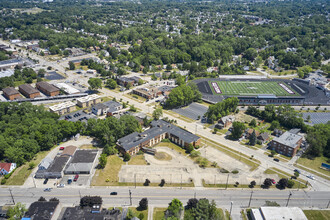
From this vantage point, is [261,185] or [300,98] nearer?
[261,185]

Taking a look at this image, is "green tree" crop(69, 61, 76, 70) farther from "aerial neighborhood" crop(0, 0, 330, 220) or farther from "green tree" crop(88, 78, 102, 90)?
"green tree" crop(88, 78, 102, 90)

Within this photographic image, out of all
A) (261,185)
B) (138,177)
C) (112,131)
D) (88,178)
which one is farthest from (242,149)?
(88,178)

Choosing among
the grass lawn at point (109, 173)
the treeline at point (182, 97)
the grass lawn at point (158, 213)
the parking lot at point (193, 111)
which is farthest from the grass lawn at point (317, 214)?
the treeline at point (182, 97)

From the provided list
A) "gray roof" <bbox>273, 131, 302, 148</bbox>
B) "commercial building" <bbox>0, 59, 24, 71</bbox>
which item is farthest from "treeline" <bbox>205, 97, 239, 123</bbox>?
"commercial building" <bbox>0, 59, 24, 71</bbox>

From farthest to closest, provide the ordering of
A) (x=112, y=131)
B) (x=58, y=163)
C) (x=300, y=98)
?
1. (x=300, y=98)
2. (x=112, y=131)
3. (x=58, y=163)

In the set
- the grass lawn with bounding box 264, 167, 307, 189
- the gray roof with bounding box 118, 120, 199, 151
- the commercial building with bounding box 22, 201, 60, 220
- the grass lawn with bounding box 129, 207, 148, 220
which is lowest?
the grass lawn with bounding box 129, 207, 148, 220

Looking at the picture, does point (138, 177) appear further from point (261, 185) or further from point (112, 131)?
point (261, 185)

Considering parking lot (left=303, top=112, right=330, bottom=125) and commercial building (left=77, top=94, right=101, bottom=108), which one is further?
commercial building (left=77, top=94, right=101, bottom=108)
